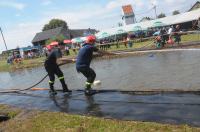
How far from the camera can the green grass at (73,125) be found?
6.45 m

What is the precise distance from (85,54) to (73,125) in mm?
3653


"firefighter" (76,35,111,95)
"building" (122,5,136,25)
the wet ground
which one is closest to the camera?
the wet ground

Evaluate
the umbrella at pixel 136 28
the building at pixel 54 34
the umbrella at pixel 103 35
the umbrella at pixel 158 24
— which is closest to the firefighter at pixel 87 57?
the umbrella at pixel 158 24

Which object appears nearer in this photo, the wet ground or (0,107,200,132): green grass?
(0,107,200,132): green grass

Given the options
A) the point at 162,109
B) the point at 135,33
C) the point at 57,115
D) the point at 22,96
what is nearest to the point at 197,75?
the point at 162,109

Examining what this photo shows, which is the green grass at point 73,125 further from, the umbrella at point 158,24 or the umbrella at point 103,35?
the umbrella at point 103,35

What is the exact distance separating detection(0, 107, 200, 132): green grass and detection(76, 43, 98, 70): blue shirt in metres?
2.30

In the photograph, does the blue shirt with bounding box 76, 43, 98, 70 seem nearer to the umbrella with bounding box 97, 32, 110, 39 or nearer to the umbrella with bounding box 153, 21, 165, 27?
the umbrella with bounding box 153, 21, 165, 27

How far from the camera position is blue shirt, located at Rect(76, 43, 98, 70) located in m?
10.6

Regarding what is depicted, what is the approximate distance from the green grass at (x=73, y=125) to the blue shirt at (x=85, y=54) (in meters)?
2.30

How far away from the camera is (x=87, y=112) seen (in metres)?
8.92

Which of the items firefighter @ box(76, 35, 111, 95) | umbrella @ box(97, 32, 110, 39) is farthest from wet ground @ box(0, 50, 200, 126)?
umbrella @ box(97, 32, 110, 39)

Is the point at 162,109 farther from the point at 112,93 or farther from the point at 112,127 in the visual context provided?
the point at 112,93

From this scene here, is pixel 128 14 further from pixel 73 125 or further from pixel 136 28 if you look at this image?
pixel 73 125
